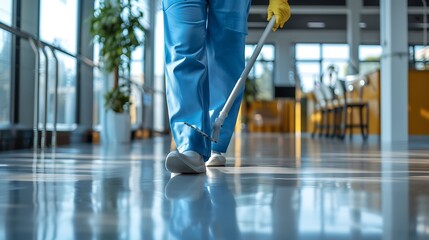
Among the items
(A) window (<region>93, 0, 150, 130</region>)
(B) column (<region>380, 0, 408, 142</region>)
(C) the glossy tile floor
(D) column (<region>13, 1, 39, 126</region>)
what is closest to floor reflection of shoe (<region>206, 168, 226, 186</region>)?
(C) the glossy tile floor

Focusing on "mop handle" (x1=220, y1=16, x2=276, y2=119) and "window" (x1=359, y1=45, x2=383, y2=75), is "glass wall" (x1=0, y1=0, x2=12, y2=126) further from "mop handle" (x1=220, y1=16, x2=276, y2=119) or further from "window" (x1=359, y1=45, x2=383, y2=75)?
"window" (x1=359, y1=45, x2=383, y2=75)

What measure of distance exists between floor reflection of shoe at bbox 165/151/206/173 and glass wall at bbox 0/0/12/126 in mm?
2169

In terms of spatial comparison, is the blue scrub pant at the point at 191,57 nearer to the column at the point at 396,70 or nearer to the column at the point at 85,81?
Answer: the column at the point at 85,81

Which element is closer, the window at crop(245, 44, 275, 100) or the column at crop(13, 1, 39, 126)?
the column at crop(13, 1, 39, 126)

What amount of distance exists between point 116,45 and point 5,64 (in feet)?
6.26

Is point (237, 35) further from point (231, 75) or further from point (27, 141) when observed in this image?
point (27, 141)

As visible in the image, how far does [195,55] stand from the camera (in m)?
1.76

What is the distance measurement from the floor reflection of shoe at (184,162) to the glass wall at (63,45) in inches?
98.9

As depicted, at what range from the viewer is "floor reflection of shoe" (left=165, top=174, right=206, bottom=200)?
1.09 meters

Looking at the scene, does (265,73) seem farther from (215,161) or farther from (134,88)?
(215,161)

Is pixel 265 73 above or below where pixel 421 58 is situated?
above

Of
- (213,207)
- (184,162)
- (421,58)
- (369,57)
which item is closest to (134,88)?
(184,162)

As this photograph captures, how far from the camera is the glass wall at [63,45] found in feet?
13.9

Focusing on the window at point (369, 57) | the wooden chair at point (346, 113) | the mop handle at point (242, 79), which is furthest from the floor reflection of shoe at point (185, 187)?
the window at point (369, 57)
